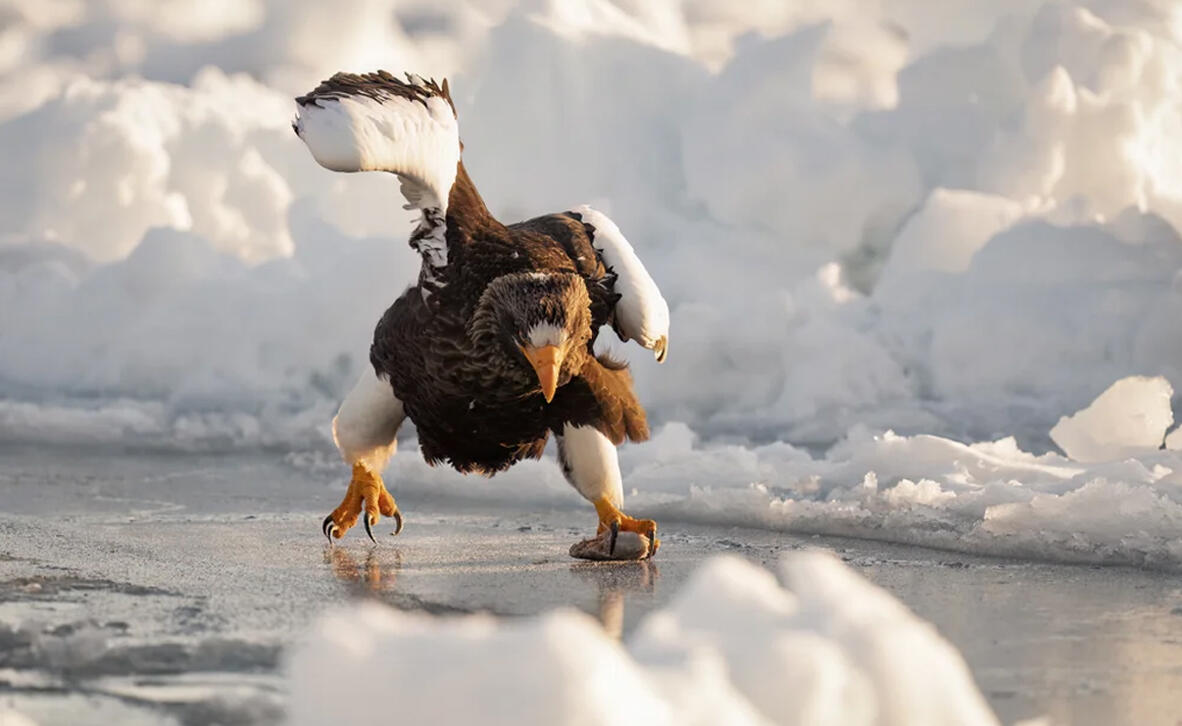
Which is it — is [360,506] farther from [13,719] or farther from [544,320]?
[13,719]

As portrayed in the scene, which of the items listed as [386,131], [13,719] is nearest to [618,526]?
[386,131]

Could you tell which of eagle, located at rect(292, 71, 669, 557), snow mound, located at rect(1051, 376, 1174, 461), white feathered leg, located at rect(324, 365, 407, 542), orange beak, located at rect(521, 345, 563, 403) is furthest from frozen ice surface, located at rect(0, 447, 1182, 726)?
snow mound, located at rect(1051, 376, 1174, 461)

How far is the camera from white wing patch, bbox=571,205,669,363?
5.17 metres

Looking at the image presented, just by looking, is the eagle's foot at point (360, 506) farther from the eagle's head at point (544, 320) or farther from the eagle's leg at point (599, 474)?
the eagle's head at point (544, 320)

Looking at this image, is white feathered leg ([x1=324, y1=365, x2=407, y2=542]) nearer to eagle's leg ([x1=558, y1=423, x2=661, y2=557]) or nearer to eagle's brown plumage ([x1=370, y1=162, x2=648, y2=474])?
eagle's brown plumage ([x1=370, y1=162, x2=648, y2=474])

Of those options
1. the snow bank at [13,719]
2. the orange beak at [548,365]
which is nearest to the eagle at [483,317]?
the orange beak at [548,365]

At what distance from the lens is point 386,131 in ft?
15.8

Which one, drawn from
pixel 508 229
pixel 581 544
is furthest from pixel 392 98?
pixel 581 544

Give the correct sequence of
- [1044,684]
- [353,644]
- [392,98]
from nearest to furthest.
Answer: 1. [353,644]
2. [1044,684]
3. [392,98]

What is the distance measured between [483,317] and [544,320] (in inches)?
12.9

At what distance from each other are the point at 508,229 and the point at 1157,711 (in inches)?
116

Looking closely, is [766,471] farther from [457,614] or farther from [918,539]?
[457,614]

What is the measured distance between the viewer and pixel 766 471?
680cm

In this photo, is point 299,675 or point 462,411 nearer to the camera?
point 299,675
